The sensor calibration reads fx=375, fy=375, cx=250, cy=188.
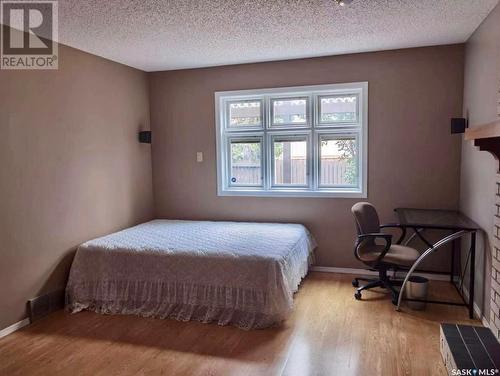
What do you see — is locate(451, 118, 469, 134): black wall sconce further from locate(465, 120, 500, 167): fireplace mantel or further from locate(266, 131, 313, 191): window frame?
locate(266, 131, 313, 191): window frame

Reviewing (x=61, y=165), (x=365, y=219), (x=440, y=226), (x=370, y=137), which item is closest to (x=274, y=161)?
(x=370, y=137)

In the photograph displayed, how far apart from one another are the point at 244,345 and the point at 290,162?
2.37 m

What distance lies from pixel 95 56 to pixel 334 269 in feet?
11.6

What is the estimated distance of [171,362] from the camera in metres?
2.56

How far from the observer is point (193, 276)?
127 inches

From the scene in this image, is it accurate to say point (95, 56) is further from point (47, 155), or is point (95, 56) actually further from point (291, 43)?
point (291, 43)

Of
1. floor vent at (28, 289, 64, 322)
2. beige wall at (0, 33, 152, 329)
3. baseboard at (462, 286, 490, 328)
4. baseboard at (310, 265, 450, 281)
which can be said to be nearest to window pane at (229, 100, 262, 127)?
beige wall at (0, 33, 152, 329)

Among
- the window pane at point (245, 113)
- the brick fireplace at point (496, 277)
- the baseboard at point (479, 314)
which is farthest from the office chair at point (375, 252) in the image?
the window pane at point (245, 113)

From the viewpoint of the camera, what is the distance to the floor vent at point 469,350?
6.82 feet

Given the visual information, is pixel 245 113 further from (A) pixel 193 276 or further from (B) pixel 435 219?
(B) pixel 435 219

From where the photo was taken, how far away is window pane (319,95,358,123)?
14.1 feet

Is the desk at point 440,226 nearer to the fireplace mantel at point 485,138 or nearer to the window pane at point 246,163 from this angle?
the fireplace mantel at point 485,138

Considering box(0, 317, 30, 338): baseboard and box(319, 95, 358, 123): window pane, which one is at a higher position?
box(319, 95, 358, 123): window pane

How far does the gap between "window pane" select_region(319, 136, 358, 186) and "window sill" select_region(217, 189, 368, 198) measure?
13 cm
